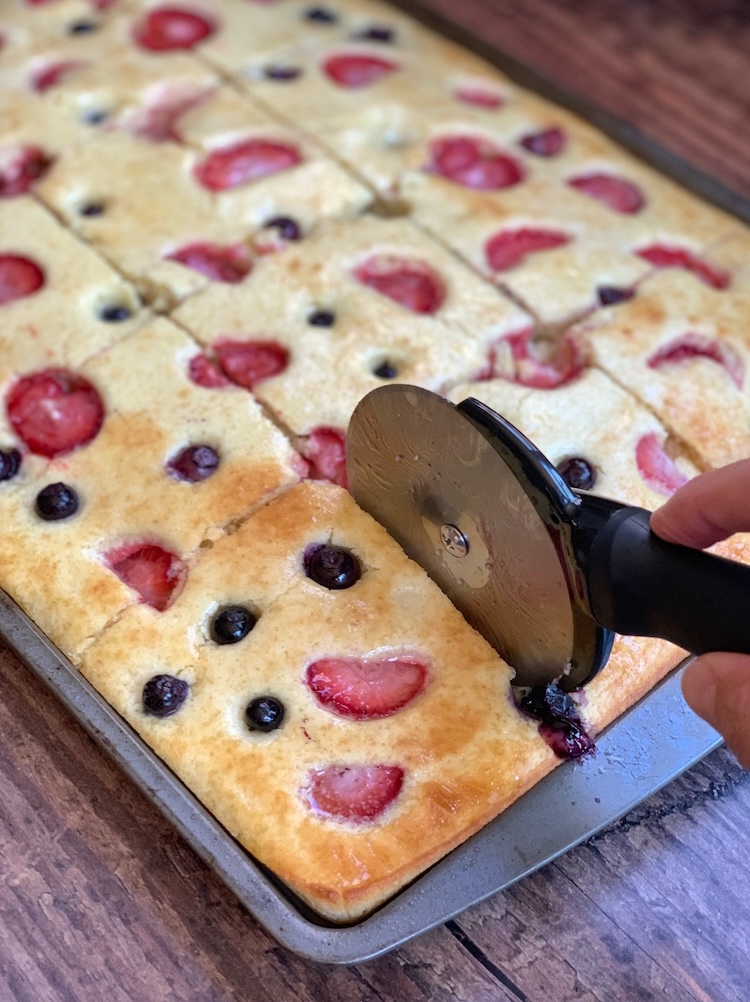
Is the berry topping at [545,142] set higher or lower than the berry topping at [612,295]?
higher

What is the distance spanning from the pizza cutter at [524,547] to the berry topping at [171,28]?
1.30 metres

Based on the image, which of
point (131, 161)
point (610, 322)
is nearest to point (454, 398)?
point (610, 322)

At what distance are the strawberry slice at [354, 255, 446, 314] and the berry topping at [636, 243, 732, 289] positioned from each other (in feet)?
1.36

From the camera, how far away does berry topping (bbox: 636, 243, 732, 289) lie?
195cm

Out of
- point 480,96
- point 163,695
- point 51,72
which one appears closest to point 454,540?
point 163,695

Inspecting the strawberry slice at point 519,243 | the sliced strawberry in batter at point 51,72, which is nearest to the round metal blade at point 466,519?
the strawberry slice at point 519,243

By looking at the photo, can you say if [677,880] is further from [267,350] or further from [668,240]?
[668,240]

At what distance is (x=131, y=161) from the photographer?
79.6 inches

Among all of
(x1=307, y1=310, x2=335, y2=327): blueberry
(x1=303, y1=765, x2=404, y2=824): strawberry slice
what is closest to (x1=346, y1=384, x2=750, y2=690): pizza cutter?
(x1=303, y1=765, x2=404, y2=824): strawberry slice

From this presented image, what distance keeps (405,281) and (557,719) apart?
88cm

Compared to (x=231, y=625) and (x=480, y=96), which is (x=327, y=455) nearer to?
(x=231, y=625)

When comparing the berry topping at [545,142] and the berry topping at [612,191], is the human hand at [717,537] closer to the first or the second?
the berry topping at [612,191]

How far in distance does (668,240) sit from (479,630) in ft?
3.22

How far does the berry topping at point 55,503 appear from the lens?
1530 mm
